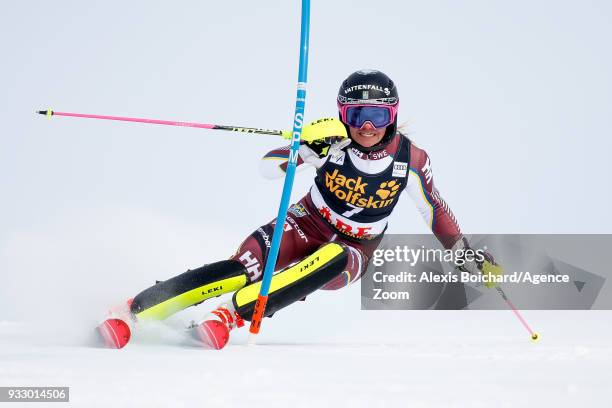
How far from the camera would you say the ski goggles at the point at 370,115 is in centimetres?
392

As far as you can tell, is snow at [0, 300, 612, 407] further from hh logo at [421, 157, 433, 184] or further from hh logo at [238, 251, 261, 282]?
hh logo at [421, 157, 433, 184]

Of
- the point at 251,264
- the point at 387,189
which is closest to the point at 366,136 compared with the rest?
the point at 387,189

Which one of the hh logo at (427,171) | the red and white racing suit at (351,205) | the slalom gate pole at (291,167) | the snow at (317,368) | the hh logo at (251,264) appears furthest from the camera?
the hh logo at (427,171)

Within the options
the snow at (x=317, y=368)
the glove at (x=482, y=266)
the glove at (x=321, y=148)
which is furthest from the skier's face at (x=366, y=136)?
the snow at (x=317, y=368)

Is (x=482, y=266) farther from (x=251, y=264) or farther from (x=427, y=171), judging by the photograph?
(x=251, y=264)

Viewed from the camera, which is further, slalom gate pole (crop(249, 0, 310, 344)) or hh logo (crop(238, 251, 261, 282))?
hh logo (crop(238, 251, 261, 282))

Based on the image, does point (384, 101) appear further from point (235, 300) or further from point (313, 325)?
point (313, 325)

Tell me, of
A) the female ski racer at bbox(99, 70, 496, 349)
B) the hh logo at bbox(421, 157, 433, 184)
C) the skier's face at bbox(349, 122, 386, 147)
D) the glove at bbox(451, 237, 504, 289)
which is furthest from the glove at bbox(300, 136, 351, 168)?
the glove at bbox(451, 237, 504, 289)

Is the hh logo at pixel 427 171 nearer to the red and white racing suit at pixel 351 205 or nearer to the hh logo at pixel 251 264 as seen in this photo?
the red and white racing suit at pixel 351 205

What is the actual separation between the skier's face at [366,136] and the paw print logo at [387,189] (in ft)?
0.83

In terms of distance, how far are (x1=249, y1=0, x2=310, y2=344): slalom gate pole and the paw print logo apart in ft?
2.65

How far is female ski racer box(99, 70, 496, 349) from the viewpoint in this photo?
353 centimetres

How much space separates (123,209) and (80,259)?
1944 millimetres

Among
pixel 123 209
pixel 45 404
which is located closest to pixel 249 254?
pixel 45 404
